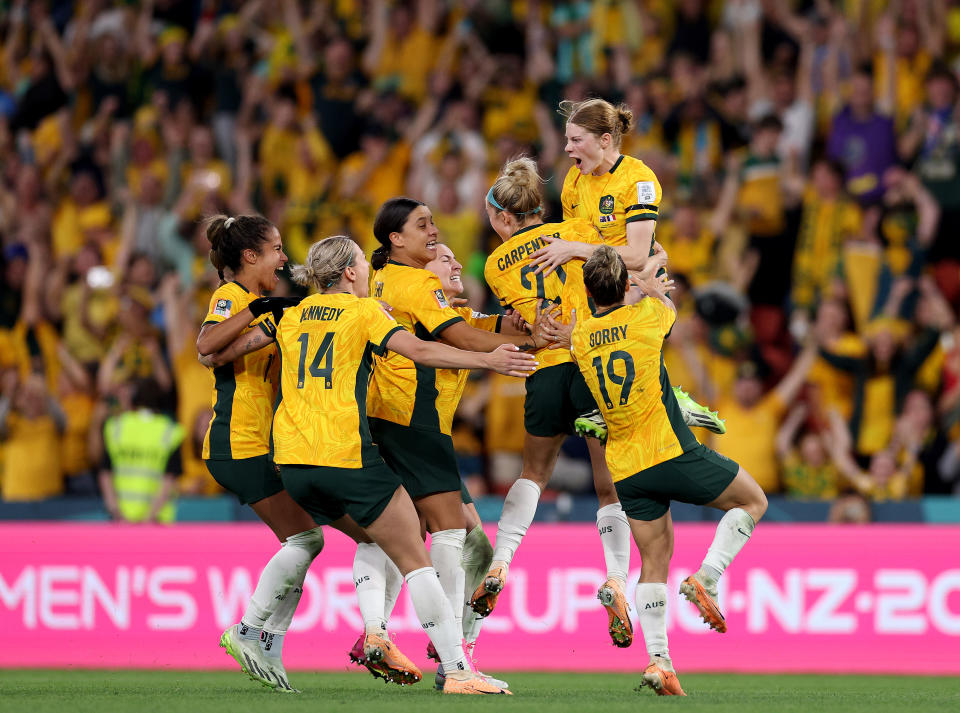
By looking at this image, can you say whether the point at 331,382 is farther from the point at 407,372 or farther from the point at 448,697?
the point at 448,697

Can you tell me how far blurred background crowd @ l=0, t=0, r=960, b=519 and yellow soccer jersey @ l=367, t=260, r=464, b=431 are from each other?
180 inches

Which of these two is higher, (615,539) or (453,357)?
(453,357)

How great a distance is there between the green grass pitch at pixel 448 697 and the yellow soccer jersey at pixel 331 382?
1.32 meters

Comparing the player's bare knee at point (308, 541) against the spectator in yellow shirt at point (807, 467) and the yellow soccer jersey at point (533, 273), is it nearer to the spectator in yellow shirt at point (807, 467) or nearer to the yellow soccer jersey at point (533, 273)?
the yellow soccer jersey at point (533, 273)

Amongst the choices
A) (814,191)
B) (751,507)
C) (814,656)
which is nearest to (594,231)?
(751,507)

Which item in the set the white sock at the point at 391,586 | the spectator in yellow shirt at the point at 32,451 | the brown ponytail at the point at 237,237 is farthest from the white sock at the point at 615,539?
the spectator in yellow shirt at the point at 32,451

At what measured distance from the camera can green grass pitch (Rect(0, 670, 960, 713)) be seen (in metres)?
7.29

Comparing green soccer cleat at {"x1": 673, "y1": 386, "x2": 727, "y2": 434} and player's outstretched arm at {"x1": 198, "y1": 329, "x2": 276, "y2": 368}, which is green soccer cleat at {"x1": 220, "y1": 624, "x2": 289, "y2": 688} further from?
green soccer cleat at {"x1": 673, "y1": 386, "x2": 727, "y2": 434}

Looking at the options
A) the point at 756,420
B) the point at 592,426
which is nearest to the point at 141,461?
the point at 756,420

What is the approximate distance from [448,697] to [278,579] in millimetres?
1274

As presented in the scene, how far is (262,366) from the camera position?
8414 millimetres

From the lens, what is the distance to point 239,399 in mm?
8352

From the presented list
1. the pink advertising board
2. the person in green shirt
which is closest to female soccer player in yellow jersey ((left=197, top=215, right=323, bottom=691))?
the pink advertising board

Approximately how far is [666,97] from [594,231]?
6.56m
